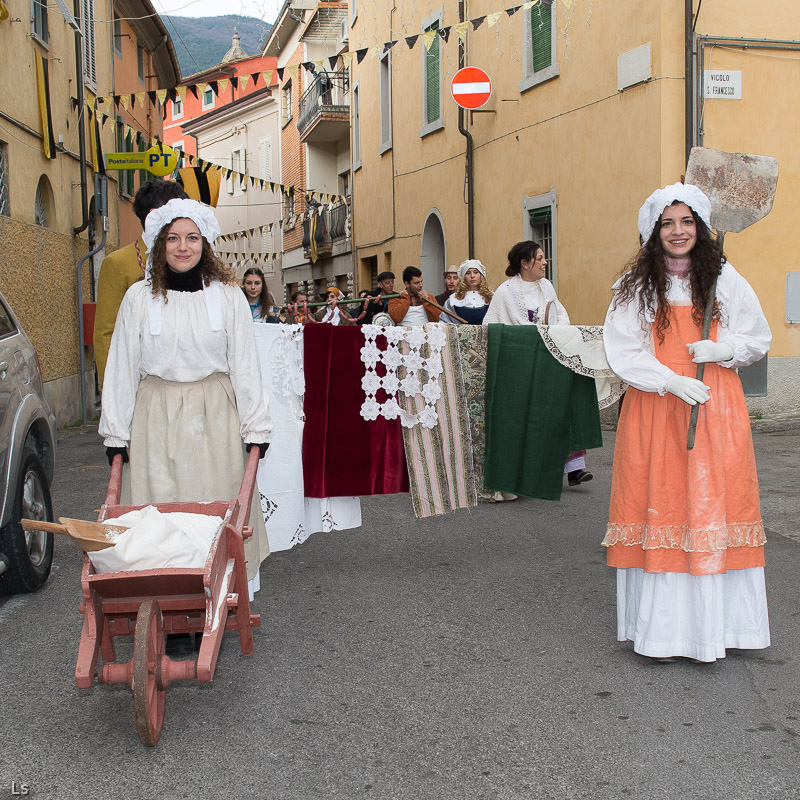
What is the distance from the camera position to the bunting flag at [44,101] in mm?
13922

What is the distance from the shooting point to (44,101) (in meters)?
13.9

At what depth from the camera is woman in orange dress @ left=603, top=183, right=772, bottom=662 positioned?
4109mm

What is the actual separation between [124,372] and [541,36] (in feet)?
40.2

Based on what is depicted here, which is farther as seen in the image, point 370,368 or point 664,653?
point 370,368

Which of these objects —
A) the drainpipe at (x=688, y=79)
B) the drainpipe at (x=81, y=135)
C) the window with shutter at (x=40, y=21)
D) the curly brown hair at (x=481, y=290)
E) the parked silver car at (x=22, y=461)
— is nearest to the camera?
the parked silver car at (x=22, y=461)

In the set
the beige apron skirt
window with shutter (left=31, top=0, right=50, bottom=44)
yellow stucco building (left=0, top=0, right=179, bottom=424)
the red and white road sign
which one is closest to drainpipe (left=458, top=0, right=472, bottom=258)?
the red and white road sign

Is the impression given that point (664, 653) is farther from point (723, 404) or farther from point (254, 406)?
point (254, 406)

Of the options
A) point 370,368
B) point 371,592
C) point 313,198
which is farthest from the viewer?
point 313,198

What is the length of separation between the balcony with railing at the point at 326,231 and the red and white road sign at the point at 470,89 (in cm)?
1301

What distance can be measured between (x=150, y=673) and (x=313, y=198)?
99.0ft

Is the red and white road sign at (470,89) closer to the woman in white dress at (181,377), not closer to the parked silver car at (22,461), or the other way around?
the parked silver car at (22,461)

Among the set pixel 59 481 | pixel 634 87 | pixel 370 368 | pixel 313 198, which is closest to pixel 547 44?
pixel 634 87

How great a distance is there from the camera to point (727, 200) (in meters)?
4.56

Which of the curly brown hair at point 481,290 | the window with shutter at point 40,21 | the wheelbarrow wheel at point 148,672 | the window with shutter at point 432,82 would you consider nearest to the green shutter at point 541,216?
the window with shutter at point 432,82
